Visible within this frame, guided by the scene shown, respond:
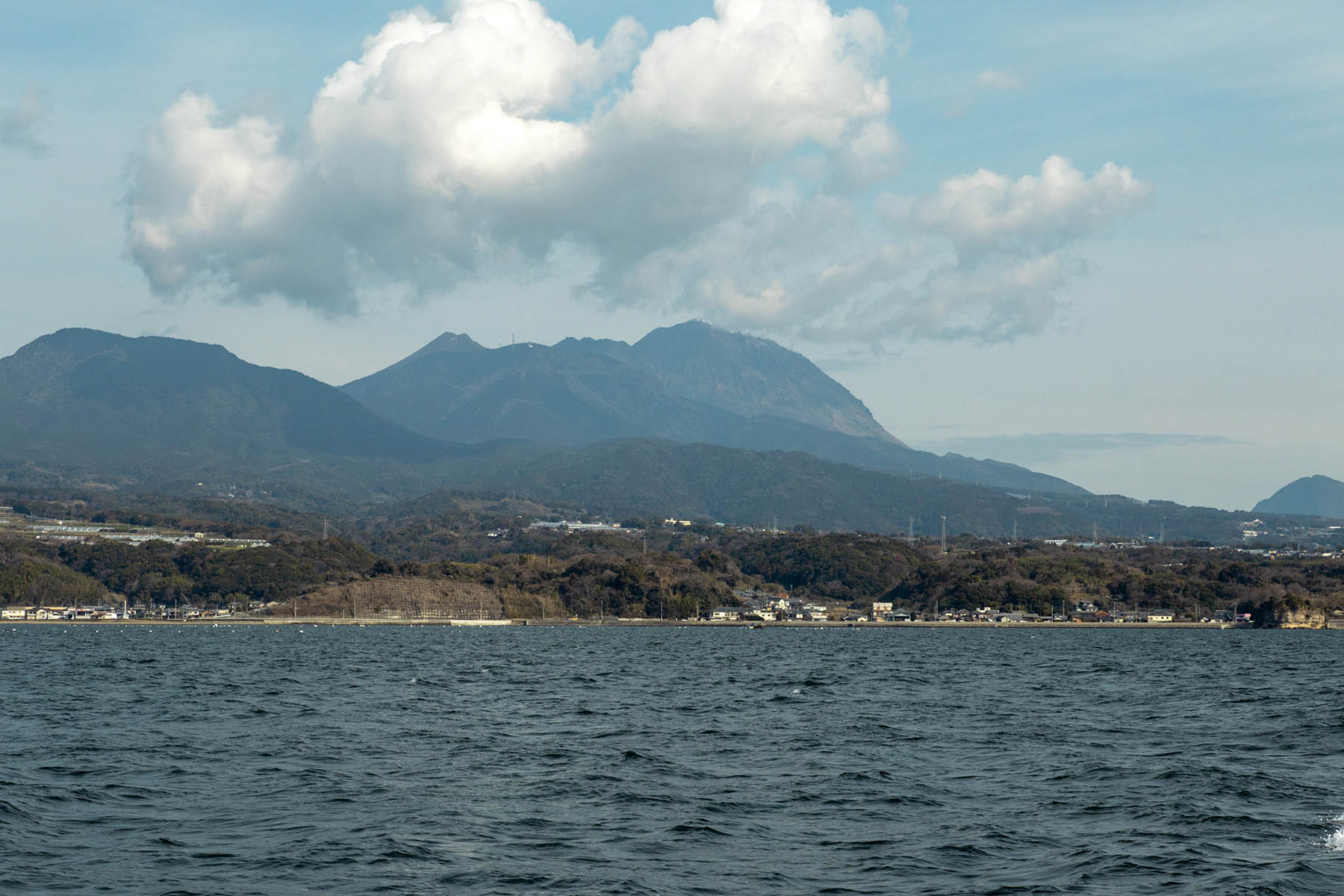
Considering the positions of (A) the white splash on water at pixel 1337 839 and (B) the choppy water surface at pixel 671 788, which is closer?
(B) the choppy water surface at pixel 671 788

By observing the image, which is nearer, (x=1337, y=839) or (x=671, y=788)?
(x=1337, y=839)

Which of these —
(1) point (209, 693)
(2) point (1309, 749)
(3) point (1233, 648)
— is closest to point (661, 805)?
(2) point (1309, 749)

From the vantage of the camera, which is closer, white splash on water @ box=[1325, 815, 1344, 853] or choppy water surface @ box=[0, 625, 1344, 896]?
choppy water surface @ box=[0, 625, 1344, 896]

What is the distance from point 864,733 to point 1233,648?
116 meters

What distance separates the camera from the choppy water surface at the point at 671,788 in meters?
29.1

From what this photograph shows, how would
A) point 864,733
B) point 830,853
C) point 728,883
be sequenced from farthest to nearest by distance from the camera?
point 864,733 < point 830,853 < point 728,883

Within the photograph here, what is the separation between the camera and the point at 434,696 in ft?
244

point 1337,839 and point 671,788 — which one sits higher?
point 1337,839

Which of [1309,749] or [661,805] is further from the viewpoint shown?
[1309,749]

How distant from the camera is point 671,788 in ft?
133

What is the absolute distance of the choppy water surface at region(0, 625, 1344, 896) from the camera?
2908cm

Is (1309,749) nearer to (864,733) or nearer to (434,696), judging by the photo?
(864,733)

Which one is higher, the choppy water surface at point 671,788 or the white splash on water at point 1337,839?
the white splash on water at point 1337,839

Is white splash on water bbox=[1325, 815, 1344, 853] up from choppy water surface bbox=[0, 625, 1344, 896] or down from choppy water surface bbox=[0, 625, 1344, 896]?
up
